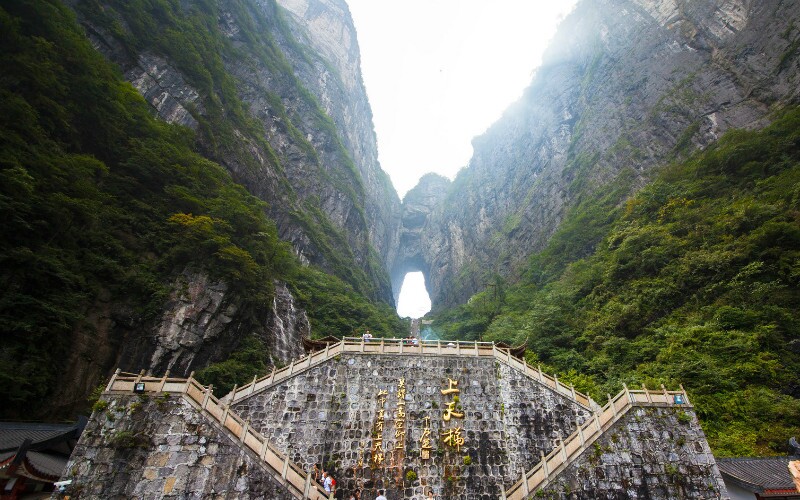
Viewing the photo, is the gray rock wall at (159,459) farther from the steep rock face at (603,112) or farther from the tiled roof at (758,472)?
the steep rock face at (603,112)

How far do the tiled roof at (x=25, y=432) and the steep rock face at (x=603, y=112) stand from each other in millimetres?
45519

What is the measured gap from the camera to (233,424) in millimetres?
10578

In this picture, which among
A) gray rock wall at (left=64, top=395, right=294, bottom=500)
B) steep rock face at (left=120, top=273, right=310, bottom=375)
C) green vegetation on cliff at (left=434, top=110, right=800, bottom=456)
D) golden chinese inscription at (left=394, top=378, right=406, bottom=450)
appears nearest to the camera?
gray rock wall at (left=64, top=395, right=294, bottom=500)

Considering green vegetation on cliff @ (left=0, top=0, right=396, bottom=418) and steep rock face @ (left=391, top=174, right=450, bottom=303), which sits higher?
steep rock face @ (left=391, top=174, right=450, bottom=303)

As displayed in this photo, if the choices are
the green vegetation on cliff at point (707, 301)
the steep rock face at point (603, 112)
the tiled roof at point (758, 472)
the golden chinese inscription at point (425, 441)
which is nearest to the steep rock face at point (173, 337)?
the golden chinese inscription at point (425, 441)

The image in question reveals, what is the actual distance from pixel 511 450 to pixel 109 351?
16060 millimetres

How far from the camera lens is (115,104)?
66.7 ft

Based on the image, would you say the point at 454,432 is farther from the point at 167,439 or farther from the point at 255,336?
the point at 255,336

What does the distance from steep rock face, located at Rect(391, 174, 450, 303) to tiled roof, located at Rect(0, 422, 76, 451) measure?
74.6 m

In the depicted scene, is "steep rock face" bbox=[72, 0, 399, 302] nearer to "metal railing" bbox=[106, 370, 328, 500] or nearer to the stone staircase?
the stone staircase

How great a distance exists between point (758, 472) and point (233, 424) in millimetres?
14692

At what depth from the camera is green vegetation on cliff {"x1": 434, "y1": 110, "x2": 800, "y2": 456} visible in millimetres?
14617

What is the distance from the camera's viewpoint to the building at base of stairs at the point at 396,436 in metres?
9.98

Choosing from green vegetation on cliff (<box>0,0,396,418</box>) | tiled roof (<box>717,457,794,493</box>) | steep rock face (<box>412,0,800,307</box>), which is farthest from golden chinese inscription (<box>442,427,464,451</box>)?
steep rock face (<box>412,0,800,307</box>)
